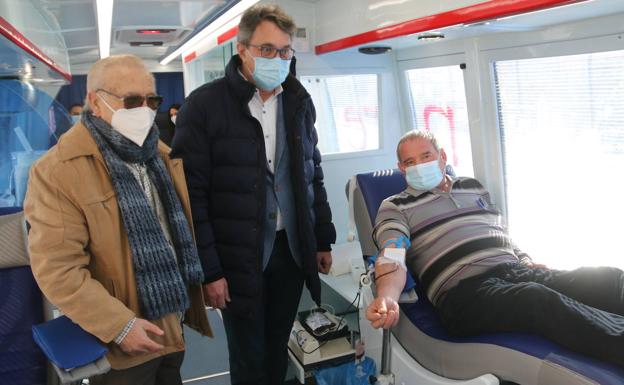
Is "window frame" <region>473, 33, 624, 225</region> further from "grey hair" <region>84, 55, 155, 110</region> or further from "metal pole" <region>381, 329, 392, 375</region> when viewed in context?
"grey hair" <region>84, 55, 155, 110</region>

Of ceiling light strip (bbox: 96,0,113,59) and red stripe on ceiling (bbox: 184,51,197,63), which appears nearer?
ceiling light strip (bbox: 96,0,113,59)

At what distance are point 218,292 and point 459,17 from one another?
1.56 m

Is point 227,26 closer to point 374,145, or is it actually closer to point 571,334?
point 374,145

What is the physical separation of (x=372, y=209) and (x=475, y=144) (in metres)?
0.93

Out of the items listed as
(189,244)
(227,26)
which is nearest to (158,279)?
(189,244)

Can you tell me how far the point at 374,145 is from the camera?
3.98 m

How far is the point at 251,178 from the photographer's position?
196 centimetres

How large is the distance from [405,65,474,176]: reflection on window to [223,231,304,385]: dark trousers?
1417mm

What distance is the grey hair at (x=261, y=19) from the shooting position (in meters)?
1.97

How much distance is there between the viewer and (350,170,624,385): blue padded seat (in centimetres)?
169

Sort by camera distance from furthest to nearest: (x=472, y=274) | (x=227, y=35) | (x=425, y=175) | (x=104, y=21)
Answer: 1. (x=104, y=21)
2. (x=227, y=35)
3. (x=425, y=175)
4. (x=472, y=274)

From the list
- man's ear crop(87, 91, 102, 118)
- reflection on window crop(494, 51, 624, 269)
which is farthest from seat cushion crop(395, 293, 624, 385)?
man's ear crop(87, 91, 102, 118)

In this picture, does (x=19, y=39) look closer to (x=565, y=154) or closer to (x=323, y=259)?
(x=323, y=259)

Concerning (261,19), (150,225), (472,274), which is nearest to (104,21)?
(261,19)
